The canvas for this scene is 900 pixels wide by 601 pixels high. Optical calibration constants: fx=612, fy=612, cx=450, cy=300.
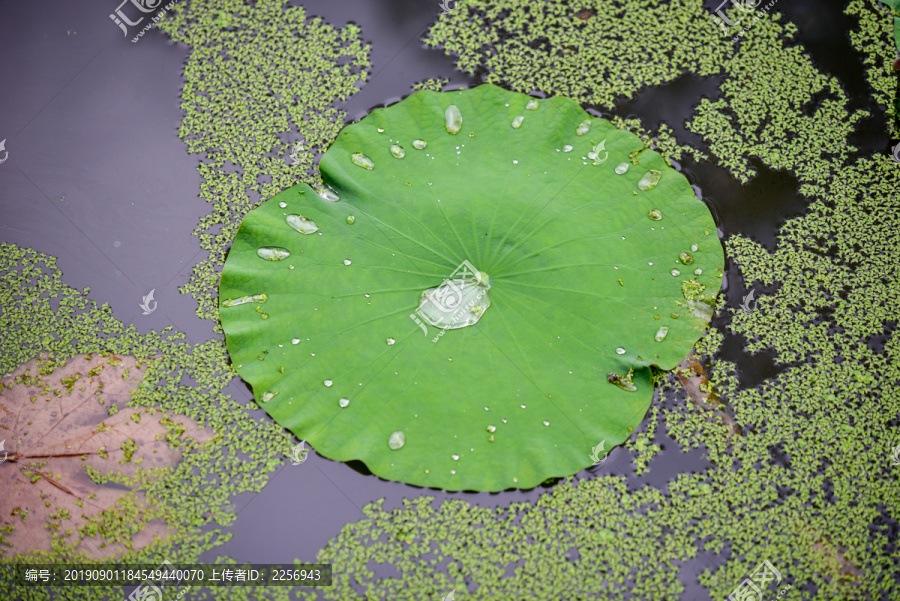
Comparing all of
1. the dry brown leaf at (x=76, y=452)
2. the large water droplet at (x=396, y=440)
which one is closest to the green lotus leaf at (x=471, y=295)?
the large water droplet at (x=396, y=440)

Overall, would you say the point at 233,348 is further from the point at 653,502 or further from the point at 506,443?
the point at 653,502

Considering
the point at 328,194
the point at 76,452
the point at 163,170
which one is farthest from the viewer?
the point at 163,170

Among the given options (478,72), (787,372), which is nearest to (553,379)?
(787,372)

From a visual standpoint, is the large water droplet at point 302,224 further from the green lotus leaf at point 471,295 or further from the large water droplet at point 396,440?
the large water droplet at point 396,440

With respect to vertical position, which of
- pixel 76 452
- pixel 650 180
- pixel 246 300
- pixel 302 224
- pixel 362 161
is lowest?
pixel 76 452

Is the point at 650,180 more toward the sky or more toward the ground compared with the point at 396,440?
more toward the sky

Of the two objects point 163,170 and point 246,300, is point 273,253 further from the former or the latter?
point 163,170

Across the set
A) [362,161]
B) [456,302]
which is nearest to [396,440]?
[456,302]
